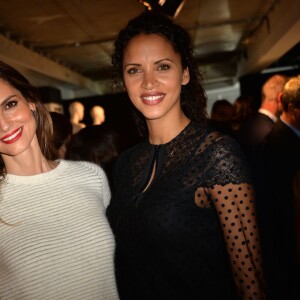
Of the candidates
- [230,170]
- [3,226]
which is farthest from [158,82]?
[3,226]

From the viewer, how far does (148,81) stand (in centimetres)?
159

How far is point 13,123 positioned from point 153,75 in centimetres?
69

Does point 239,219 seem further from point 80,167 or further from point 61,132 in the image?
point 61,132

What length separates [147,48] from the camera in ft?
5.29

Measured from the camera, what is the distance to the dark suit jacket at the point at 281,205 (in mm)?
2510

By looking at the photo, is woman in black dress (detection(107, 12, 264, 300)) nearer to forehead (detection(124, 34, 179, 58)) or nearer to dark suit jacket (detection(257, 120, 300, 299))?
forehead (detection(124, 34, 179, 58))

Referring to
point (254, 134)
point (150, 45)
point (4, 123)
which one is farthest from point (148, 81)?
point (254, 134)

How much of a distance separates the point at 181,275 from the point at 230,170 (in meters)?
0.47

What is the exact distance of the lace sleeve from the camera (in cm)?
132

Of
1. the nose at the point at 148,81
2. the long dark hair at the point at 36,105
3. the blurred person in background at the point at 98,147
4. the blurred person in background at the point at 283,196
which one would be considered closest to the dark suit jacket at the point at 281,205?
the blurred person in background at the point at 283,196

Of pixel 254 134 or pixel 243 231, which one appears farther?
pixel 254 134

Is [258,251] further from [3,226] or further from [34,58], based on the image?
[34,58]

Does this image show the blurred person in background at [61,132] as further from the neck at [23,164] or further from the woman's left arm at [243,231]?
the woman's left arm at [243,231]

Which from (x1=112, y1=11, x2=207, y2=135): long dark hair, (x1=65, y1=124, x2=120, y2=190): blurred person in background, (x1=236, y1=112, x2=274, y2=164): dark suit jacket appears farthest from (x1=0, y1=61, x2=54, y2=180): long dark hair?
(x1=236, y1=112, x2=274, y2=164): dark suit jacket
